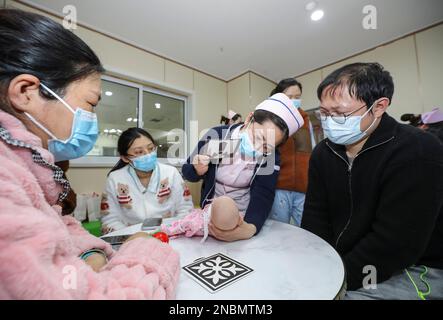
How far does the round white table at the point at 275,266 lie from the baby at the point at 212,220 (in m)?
0.04

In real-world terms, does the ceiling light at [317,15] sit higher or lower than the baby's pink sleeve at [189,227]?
higher

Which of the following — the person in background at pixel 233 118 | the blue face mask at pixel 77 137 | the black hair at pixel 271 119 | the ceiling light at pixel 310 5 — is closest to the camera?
the blue face mask at pixel 77 137

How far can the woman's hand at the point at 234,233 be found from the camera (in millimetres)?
749

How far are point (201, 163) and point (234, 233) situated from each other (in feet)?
1.57

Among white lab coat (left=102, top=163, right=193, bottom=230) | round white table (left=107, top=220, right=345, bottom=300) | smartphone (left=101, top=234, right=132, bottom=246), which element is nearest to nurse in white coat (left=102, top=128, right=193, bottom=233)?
white lab coat (left=102, top=163, right=193, bottom=230)

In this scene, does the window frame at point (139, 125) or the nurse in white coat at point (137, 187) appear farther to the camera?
the window frame at point (139, 125)

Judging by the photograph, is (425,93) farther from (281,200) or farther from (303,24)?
(281,200)

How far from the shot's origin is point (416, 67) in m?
2.26

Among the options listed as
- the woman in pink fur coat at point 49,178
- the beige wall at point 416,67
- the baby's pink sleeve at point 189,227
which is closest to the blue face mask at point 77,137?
the woman in pink fur coat at point 49,178

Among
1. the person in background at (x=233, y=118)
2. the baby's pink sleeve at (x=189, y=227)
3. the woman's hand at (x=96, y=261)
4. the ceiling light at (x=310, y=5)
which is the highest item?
the ceiling light at (x=310, y=5)

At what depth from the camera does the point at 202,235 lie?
0.81m

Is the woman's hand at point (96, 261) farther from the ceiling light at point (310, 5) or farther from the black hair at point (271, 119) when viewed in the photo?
the ceiling light at point (310, 5)

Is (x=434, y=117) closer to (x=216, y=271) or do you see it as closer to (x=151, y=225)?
(x=216, y=271)

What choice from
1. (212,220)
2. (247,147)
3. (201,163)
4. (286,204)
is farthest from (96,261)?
(286,204)
